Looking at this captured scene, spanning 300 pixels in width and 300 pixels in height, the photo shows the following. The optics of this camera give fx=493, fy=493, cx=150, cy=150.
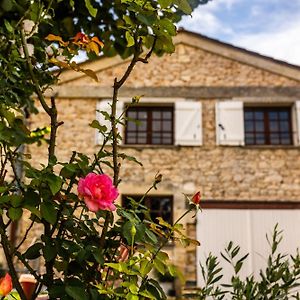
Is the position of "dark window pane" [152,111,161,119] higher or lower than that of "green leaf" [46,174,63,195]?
higher

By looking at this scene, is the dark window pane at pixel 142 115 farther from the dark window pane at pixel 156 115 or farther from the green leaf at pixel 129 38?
the green leaf at pixel 129 38

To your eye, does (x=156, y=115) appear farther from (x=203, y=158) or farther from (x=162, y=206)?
(x=162, y=206)

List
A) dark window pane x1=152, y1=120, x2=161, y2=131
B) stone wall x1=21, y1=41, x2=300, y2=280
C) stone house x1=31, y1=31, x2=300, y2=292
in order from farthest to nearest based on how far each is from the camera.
A: dark window pane x1=152, y1=120, x2=161, y2=131, stone wall x1=21, y1=41, x2=300, y2=280, stone house x1=31, y1=31, x2=300, y2=292

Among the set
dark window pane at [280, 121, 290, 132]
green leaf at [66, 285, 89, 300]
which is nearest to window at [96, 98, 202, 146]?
dark window pane at [280, 121, 290, 132]

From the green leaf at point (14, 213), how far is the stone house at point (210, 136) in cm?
866

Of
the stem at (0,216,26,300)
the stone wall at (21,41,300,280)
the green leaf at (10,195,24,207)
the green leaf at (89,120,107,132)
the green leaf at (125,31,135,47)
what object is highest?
the stone wall at (21,41,300,280)

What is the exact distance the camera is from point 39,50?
6.77 ft

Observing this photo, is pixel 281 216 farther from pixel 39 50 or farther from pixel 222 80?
pixel 39 50

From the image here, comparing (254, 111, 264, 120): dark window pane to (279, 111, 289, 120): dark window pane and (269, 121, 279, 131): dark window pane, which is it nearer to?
(269, 121, 279, 131): dark window pane

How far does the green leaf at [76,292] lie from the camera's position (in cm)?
114

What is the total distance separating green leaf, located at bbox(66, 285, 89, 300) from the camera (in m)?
1.14

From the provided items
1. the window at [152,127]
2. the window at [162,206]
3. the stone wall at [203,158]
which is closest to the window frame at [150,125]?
the window at [152,127]

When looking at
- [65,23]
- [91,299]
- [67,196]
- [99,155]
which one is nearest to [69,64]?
[99,155]

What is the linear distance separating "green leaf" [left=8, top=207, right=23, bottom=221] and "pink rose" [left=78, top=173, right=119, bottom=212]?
16cm
